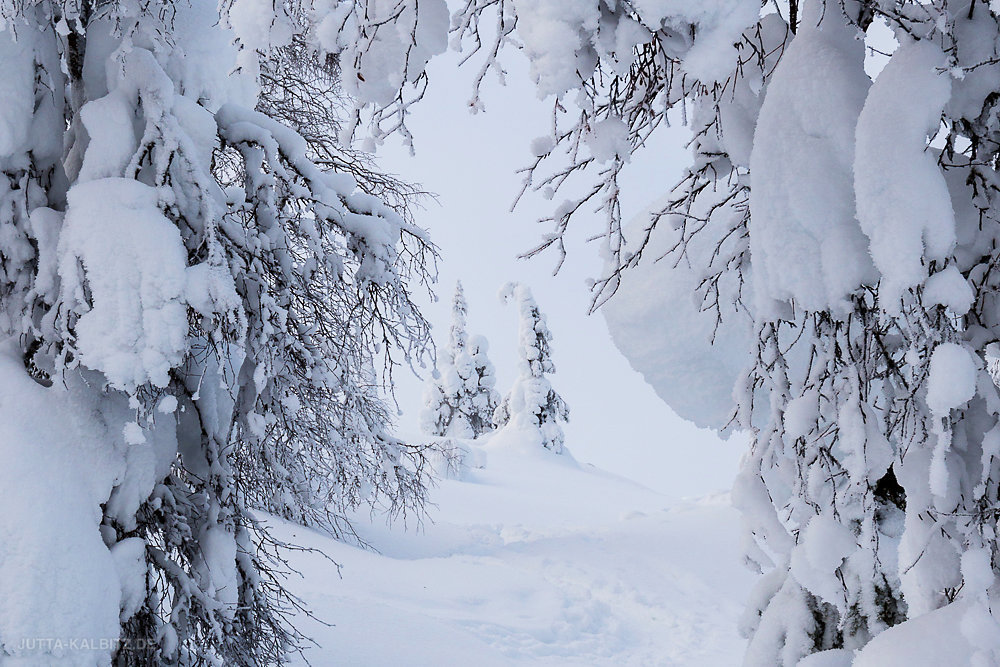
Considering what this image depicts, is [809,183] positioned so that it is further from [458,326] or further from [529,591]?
[458,326]

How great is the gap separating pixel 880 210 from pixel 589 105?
1042 mm

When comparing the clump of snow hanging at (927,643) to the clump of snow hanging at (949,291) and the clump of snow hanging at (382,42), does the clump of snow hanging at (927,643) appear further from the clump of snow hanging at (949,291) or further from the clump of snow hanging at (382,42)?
the clump of snow hanging at (382,42)

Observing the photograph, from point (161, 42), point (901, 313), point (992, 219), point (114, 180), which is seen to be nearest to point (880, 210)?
point (901, 313)

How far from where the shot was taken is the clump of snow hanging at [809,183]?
8.41 feet

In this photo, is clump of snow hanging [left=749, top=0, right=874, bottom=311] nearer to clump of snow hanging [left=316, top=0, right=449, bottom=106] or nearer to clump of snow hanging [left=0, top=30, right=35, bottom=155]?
clump of snow hanging [left=316, top=0, right=449, bottom=106]

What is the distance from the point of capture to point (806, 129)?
8.79ft

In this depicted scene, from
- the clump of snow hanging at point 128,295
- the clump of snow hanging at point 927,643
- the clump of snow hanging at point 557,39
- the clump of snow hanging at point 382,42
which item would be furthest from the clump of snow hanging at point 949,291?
the clump of snow hanging at point 128,295

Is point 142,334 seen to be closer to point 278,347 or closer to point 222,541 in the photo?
point 278,347

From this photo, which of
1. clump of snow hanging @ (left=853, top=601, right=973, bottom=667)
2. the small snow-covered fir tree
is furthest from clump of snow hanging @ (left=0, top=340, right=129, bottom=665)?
the small snow-covered fir tree

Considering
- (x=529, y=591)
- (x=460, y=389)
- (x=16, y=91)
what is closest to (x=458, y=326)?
(x=460, y=389)

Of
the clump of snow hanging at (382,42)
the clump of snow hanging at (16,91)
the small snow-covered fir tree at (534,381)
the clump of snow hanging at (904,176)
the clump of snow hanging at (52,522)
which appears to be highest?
the small snow-covered fir tree at (534,381)

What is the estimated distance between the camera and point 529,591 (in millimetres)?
9758

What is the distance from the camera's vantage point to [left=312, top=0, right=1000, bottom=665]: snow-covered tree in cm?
225

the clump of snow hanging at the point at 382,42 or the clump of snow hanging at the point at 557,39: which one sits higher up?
the clump of snow hanging at the point at 382,42
